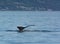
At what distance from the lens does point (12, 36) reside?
29828mm

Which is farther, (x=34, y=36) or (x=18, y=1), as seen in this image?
(x=18, y=1)

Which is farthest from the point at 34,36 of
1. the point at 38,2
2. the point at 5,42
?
the point at 38,2

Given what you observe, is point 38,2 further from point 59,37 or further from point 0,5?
point 59,37

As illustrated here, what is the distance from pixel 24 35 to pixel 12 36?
1280mm

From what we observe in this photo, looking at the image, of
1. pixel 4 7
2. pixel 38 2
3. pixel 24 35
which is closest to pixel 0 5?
pixel 4 7

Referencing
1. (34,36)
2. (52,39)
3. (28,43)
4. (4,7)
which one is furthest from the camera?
(4,7)

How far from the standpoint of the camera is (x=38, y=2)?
189 meters

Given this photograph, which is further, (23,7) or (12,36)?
(23,7)

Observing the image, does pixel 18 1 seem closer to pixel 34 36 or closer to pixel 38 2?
pixel 38 2

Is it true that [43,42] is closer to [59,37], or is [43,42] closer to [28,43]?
[28,43]

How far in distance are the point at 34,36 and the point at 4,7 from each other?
141 m

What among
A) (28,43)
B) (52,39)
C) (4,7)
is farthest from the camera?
(4,7)

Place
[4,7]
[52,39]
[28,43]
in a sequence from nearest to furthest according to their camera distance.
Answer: [28,43]
[52,39]
[4,7]

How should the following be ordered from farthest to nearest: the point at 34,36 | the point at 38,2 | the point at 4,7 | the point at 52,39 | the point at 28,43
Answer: the point at 38,2
the point at 4,7
the point at 34,36
the point at 52,39
the point at 28,43
